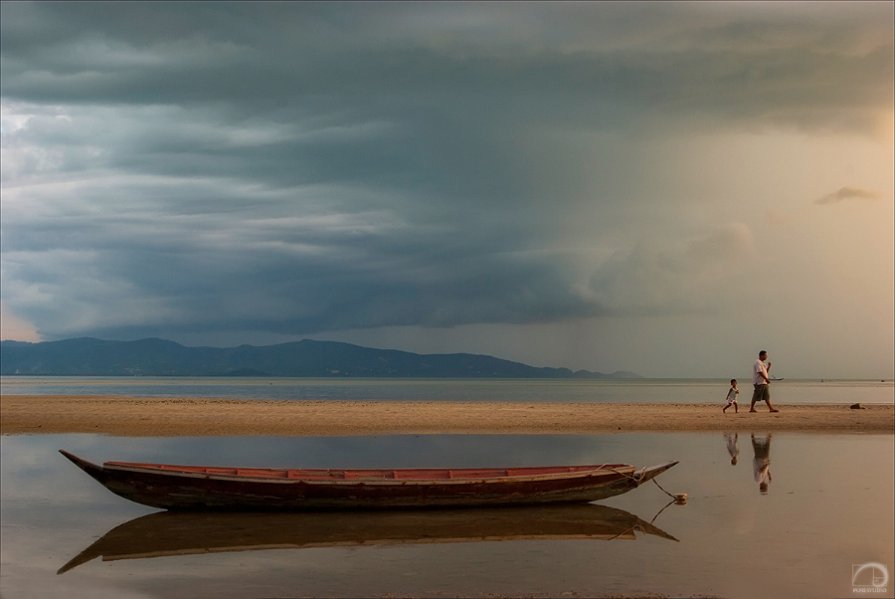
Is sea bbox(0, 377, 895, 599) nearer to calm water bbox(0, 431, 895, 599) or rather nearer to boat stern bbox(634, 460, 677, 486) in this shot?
calm water bbox(0, 431, 895, 599)

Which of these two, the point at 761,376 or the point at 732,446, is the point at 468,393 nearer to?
the point at 761,376

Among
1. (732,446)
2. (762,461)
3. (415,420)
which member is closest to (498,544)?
(762,461)

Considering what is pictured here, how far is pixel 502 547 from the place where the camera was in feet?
56.3

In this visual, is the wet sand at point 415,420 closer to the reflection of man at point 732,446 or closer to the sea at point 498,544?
the reflection of man at point 732,446

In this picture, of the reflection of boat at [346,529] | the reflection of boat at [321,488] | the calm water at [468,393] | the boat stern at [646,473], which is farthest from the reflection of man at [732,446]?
the calm water at [468,393]

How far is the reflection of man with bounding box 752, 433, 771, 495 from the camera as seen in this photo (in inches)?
950

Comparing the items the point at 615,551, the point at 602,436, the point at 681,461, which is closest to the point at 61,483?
the point at 615,551

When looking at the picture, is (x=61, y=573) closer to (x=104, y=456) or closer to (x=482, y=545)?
(x=482, y=545)

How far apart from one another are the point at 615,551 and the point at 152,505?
37.3 feet

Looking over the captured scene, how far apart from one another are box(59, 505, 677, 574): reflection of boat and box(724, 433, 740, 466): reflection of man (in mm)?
9578

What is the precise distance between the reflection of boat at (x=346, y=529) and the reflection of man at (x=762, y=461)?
546 centimetres

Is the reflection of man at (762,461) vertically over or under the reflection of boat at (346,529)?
over

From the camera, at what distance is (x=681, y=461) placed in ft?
95.1

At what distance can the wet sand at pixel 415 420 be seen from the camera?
40.8 meters
